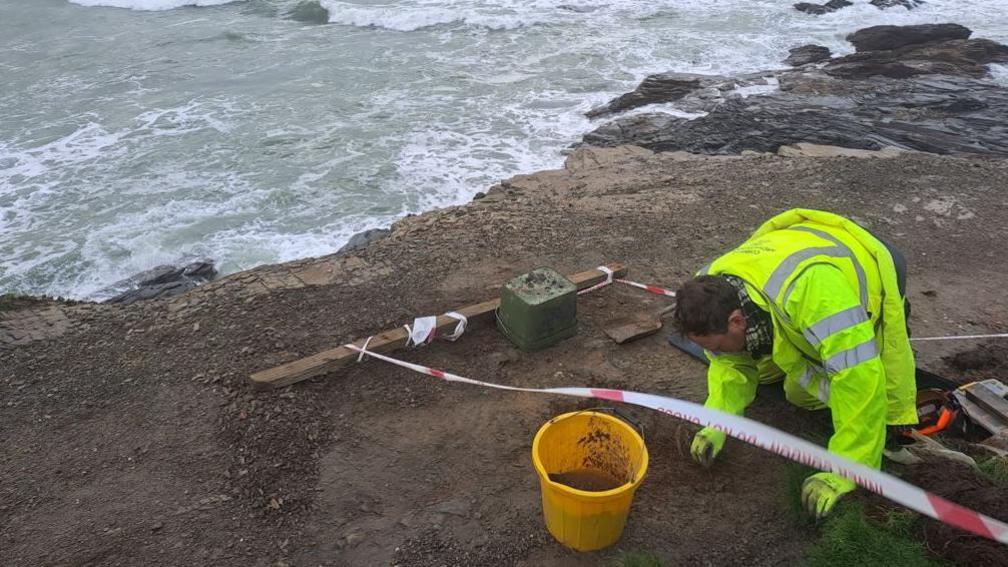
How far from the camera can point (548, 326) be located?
4098 mm

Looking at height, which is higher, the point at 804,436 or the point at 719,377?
the point at 719,377

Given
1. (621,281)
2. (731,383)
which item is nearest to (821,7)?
(621,281)

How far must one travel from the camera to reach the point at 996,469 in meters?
2.66

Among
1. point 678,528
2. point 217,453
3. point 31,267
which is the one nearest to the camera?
point 678,528

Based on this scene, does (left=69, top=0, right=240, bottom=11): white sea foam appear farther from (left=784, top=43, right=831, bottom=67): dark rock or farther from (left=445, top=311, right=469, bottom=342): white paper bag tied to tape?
(left=445, top=311, right=469, bottom=342): white paper bag tied to tape

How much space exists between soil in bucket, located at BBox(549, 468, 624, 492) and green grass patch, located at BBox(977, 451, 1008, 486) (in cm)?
140

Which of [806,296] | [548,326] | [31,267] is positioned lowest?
[31,267]

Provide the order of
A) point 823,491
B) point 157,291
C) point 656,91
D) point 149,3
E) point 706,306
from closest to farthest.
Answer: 1. point 706,306
2. point 823,491
3. point 157,291
4. point 656,91
5. point 149,3

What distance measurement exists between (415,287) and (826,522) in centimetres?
311

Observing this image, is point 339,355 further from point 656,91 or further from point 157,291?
point 656,91

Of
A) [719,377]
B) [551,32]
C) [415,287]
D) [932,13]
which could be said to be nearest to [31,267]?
[415,287]

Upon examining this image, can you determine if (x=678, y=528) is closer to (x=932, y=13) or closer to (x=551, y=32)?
(x=551, y=32)

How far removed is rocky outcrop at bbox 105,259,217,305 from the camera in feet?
20.6

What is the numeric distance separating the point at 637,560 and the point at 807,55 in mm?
13141
